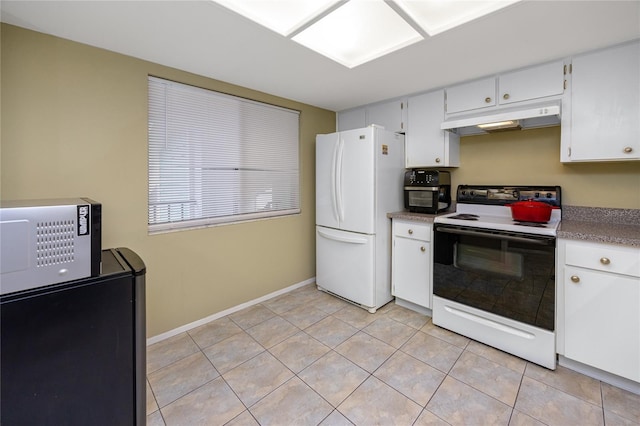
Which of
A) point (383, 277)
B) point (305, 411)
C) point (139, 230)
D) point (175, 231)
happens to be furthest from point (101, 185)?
point (383, 277)

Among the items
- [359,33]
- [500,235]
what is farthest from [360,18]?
[500,235]

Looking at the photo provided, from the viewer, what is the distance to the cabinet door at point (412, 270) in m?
2.57

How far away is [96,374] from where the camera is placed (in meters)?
1.14

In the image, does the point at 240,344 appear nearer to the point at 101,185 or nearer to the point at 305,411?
the point at 305,411

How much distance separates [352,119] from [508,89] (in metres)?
1.67

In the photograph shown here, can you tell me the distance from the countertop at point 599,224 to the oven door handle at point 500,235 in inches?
3.5

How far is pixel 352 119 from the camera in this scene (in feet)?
11.5

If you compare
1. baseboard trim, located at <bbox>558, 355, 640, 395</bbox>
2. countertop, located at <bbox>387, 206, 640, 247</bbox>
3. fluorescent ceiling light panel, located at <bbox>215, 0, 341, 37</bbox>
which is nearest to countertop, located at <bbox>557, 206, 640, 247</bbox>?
countertop, located at <bbox>387, 206, 640, 247</bbox>

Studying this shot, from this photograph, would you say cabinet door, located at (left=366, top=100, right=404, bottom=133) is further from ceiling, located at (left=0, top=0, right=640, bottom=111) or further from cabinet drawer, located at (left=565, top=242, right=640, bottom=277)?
cabinet drawer, located at (left=565, top=242, right=640, bottom=277)

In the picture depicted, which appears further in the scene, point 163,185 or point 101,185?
point 163,185

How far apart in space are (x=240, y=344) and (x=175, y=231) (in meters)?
1.08

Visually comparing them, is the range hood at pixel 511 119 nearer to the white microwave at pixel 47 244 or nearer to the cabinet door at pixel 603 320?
the cabinet door at pixel 603 320

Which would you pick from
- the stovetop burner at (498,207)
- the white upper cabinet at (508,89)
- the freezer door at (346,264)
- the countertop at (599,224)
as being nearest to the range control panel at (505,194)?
the stovetop burner at (498,207)

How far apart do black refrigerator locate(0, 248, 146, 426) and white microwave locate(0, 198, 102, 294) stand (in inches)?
1.7
